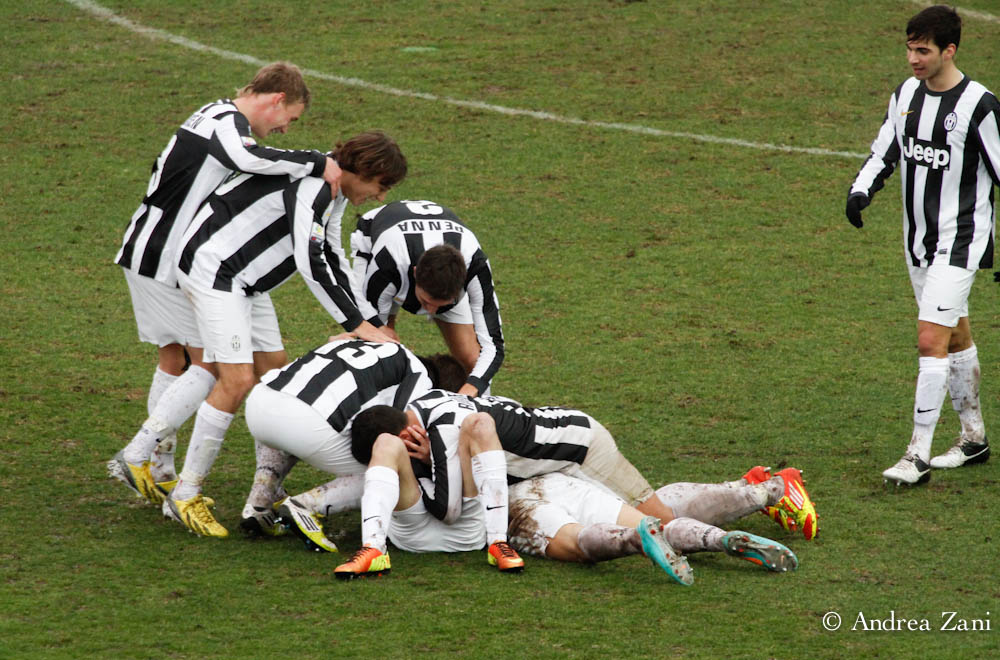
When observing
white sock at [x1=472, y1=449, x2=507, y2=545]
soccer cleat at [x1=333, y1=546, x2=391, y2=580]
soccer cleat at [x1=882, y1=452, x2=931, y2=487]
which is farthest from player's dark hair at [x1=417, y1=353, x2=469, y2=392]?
soccer cleat at [x1=882, y1=452, x2=931, y2=487]

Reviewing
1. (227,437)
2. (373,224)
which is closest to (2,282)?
(227,437)

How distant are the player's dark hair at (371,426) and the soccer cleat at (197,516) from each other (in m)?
0.68

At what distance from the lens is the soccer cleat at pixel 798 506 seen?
489 cm

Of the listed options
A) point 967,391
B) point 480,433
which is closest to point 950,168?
point 967,391

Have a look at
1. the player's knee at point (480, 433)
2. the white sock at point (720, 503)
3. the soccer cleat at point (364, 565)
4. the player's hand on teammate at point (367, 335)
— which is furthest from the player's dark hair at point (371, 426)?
the white sock at point (720, 503)

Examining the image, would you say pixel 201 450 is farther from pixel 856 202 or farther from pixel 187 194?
pixel 856 202

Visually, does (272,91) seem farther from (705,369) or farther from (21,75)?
(21,75)

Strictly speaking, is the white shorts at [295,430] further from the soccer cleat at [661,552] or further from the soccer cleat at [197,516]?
the soccer cleat at [661,552]

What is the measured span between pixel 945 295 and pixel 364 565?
282cm

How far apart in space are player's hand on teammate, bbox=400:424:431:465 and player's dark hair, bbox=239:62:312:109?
58.6 inches

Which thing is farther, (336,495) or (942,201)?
(942,201)

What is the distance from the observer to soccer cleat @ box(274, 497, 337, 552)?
15.6 ft

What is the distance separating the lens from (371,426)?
4.68 metres

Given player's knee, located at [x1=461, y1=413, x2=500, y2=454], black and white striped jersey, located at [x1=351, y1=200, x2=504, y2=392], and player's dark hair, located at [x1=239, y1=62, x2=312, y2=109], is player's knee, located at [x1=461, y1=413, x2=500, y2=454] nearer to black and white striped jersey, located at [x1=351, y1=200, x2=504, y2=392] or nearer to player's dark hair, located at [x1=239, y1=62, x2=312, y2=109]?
black and white striped jersey, located at [x1=351, y1=200, x2=504, y2=392]
